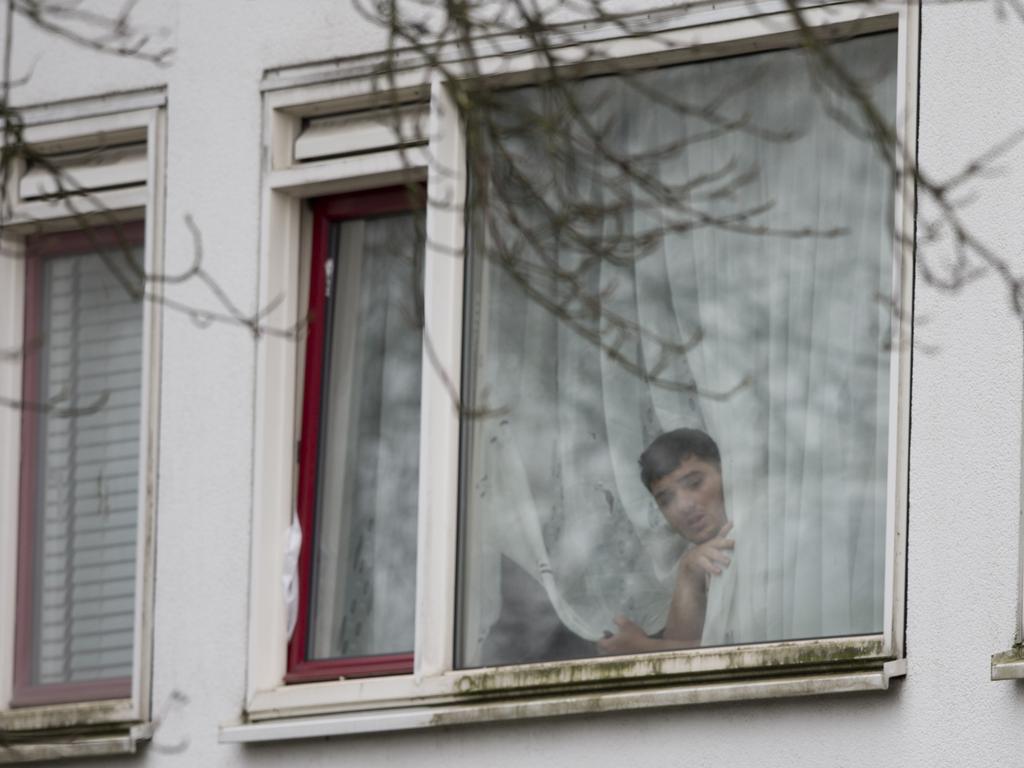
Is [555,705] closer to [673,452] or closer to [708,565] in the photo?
[708,565]

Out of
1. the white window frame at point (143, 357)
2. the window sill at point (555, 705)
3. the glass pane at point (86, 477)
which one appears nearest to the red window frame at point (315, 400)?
the window sill at point (555, 705)

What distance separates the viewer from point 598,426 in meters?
10.8

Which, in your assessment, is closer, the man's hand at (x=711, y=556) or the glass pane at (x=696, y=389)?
the glass pane at (x=696, y=389)

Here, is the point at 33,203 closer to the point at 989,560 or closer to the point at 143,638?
the point at 143,638

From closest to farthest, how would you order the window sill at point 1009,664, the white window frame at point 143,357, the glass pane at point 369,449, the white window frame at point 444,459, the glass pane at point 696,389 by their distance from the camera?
the window sill at point 1009,664 → the white window frame at point 444,459 → the glass pane at point 696,389 → the glass pane at point 369,449 → the white window frame at point 143,357

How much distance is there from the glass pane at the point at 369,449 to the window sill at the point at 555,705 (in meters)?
0.49

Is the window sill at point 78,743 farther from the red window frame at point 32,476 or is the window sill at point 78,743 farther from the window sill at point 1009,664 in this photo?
the window sill at point 1009,664

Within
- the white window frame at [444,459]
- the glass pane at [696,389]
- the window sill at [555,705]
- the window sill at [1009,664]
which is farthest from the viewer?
the glass pane at [696,389]

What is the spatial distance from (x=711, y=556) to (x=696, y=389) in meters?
0.58

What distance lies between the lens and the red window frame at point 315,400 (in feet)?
37.1

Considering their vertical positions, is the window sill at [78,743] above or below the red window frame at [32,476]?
below

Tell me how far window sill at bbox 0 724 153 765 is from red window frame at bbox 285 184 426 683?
641 mm

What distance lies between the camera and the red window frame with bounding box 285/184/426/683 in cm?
1132

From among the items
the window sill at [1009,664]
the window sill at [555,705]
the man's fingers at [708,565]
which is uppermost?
the man's fingers at [708,565]
